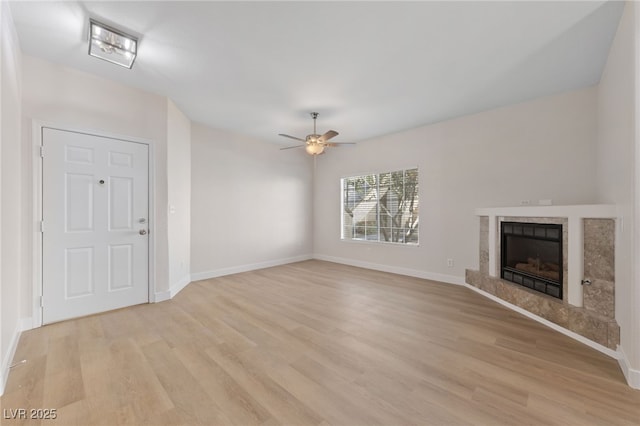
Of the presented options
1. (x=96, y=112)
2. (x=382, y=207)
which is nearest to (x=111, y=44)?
(x=96, y=112)

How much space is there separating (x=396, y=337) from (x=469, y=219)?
278cm

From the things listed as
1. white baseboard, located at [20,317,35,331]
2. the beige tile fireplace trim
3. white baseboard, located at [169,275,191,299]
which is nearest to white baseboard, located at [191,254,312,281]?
white baseboard, located at [169,275,191,299]

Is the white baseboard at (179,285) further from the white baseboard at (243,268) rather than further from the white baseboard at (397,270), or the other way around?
the white baseboard at (397,270)

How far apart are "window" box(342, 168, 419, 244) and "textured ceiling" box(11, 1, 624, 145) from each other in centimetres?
176

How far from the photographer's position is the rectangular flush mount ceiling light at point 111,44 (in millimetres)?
2310

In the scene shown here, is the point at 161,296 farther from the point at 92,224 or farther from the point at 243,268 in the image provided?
the point at 243,268

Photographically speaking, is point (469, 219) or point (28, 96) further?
point (469, 219)

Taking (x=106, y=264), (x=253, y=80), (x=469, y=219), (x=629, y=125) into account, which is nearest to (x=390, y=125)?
(x=469, y=219)

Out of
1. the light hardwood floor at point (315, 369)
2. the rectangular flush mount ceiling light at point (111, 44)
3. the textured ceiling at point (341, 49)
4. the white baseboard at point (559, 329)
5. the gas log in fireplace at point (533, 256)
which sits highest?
the textured ceiling at point (341, 49)

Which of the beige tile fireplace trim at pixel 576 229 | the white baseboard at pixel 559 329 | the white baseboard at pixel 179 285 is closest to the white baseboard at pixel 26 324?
the white baseboard at pixel 179 285

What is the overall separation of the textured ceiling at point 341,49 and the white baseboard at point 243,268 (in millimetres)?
2972

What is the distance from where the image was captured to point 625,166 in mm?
2133

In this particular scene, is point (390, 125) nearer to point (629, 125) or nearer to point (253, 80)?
point (253, 80)

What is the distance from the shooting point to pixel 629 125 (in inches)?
80.1
